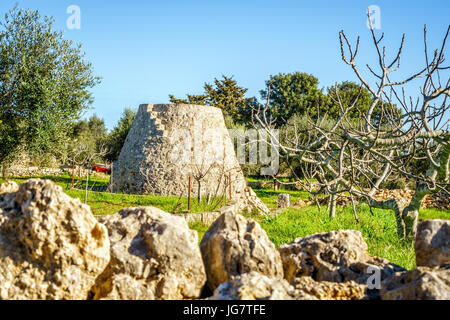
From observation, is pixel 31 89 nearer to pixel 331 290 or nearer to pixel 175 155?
pixel 175 155

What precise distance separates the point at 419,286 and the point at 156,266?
1809 mm

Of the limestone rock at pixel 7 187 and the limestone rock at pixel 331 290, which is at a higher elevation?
the limestone rock at pixel 7 187

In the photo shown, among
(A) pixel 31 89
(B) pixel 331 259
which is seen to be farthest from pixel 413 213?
(A) pixel 31 89

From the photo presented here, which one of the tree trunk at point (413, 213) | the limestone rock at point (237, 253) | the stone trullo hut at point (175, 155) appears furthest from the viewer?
the stone trullo hut at point (175, 155)

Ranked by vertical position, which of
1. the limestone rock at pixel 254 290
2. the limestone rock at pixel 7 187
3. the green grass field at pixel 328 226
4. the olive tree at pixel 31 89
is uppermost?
the olive tree at pixel 31 89

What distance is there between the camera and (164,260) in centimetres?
277

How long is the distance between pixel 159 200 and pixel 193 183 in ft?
7.96

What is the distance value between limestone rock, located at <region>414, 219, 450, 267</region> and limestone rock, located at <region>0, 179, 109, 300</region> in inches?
105

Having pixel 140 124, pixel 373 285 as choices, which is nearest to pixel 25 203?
pixel 373 285

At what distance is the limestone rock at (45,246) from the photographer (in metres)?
2.45

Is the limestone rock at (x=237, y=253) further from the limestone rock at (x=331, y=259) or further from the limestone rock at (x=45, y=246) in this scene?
the limestone rock at (x=45, y=246)

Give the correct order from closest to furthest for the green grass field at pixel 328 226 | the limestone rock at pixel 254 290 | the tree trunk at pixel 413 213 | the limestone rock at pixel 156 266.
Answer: the limestone rock at pixel 254 290 → the limestone rock at pixel 156 266 → the green grass field at pixel 328 226 → the tree trunk at pixel 413 213

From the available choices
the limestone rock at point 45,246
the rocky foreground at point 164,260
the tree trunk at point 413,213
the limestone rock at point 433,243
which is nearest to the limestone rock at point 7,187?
the rocky foreground at point 164,260

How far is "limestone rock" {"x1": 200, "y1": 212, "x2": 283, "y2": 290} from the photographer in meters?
2.89
